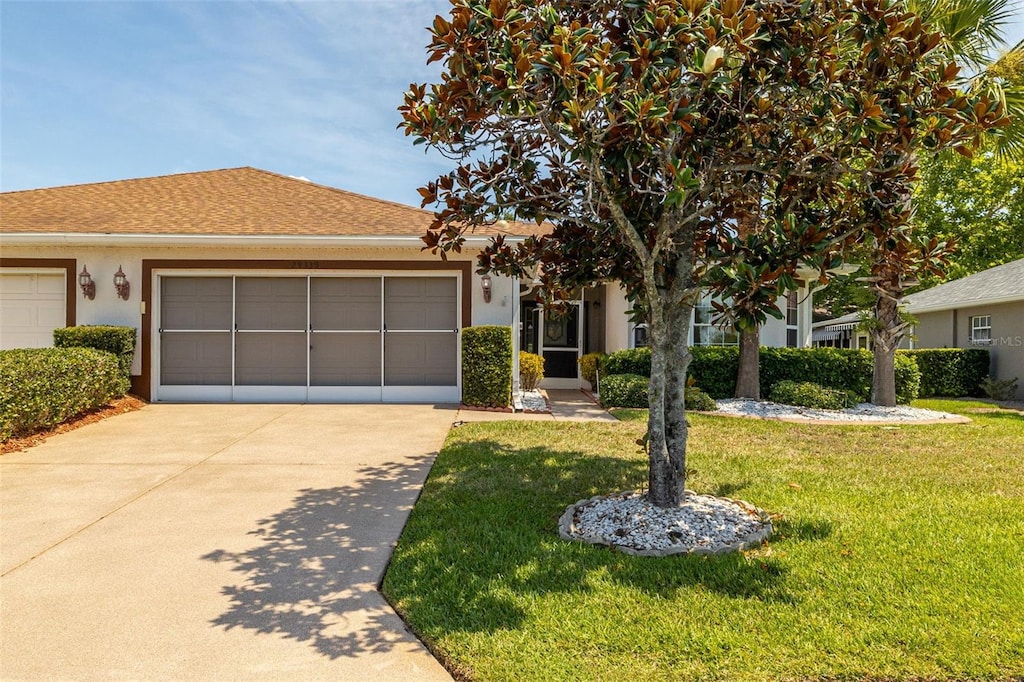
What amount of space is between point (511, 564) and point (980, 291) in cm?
1813

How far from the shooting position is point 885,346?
1060cm

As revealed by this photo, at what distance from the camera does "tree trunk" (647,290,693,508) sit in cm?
452

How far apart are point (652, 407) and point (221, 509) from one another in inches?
146

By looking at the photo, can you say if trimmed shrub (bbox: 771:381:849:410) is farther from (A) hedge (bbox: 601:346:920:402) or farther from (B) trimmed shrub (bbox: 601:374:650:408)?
(B) trimmed shrub (bbox: 601:374:650:408)

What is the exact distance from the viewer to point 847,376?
1161 centimetres

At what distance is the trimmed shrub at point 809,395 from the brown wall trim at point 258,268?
6.16 metres

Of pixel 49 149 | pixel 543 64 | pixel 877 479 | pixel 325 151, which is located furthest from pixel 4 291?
pixel 877 479

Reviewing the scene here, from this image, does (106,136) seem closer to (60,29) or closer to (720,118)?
(60,29)

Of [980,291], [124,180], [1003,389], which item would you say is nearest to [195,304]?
[124,180]

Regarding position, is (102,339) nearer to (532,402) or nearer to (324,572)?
(532,402)

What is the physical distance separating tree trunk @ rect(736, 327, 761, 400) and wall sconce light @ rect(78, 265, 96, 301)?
12.1 metres

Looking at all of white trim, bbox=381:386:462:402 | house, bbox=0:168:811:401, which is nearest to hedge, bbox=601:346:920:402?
house, bbox=0:168:811:401

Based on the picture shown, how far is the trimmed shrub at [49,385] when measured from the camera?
691 cm

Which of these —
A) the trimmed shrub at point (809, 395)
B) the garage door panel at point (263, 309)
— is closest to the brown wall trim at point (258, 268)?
the garage door panel at point (263, 309)
